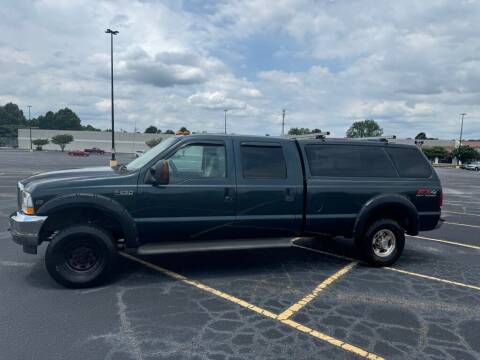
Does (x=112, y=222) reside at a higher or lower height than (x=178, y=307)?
higher

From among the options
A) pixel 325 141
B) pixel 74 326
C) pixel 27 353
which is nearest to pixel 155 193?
pixel 74 326

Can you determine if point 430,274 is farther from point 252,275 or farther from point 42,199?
point 42,199

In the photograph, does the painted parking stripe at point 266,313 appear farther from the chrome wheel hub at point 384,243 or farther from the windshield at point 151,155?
the chrome wheel hub at point 384,243

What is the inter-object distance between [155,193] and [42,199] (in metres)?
1.32

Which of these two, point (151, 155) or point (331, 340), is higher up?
point (151, 155)

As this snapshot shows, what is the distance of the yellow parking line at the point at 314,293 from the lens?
13.0 ft

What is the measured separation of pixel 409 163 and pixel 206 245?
142 inches

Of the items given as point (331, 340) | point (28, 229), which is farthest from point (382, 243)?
point (28, 229)

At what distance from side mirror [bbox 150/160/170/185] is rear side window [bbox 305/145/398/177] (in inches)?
84.8

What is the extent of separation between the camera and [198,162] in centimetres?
494

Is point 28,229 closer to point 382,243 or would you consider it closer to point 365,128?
point 382,243

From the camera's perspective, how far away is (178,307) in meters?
4.08

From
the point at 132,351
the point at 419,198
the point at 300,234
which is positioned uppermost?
the point at 419,198

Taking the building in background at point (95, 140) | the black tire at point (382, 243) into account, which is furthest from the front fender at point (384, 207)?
the building in background at point (95, 140)
